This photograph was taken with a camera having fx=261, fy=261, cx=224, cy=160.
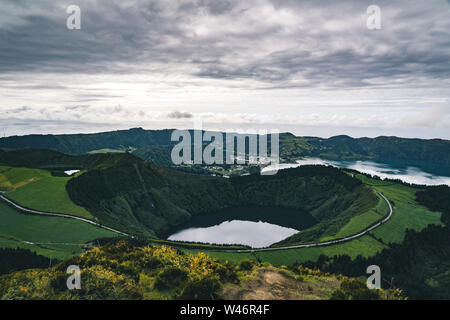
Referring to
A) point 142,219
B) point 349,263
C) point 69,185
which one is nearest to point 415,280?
point 349,263

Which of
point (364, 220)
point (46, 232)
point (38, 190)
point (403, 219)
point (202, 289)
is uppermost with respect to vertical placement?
point (202, 289)

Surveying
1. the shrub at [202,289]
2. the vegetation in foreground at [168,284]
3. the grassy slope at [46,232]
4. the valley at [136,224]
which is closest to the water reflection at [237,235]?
the valley at [136,224]

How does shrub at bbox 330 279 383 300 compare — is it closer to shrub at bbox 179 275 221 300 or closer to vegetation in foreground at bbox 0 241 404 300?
vegetation in foreground at bbox 0 241 404 300

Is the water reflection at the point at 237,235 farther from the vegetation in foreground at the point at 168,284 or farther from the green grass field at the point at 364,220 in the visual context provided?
the vegetation in foreground at the point at 168,284

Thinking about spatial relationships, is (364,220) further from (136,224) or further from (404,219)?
(136,224)

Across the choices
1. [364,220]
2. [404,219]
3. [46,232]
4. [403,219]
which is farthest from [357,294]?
[46,232]

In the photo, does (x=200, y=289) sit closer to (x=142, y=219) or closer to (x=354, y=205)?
(x=142, y=219)
